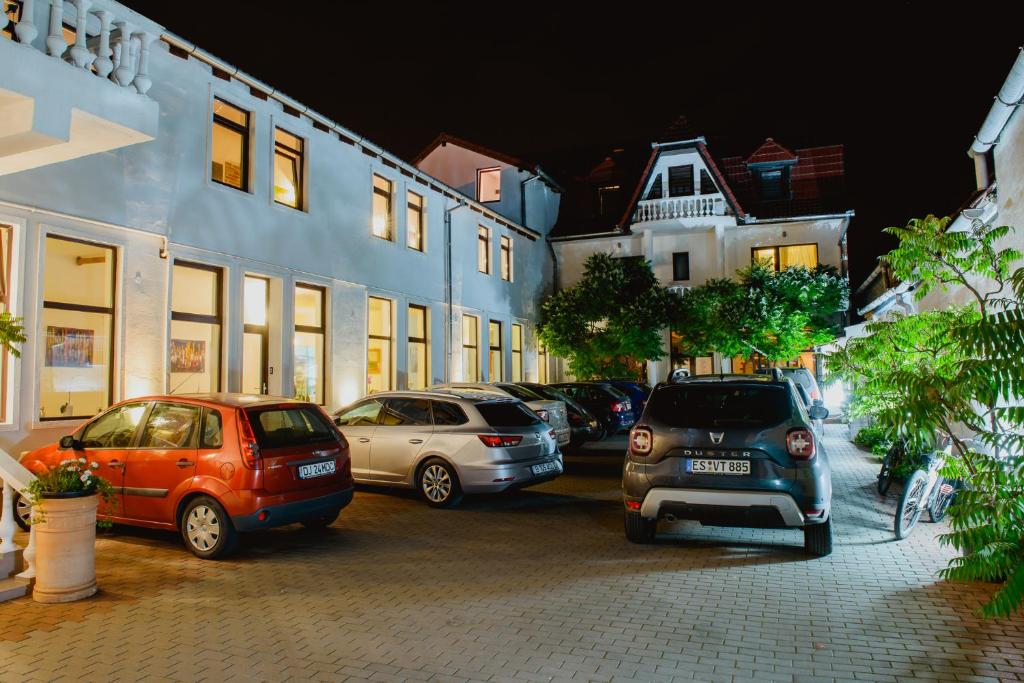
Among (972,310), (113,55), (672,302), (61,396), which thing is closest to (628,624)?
(972,310)

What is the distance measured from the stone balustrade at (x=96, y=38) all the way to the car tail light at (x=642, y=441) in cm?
683

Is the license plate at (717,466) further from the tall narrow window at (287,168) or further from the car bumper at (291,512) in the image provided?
the tall narrow window at (287,168)

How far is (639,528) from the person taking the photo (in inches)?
301

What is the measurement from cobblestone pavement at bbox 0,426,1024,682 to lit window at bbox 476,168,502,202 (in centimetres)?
2040

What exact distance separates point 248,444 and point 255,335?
7.25 metres

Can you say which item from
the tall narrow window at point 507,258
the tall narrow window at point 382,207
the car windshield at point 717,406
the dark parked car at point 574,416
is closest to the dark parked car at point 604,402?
the dark parked car at point 574,416

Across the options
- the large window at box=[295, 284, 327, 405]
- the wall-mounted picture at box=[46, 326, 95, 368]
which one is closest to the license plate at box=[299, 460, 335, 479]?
the wall-mounted picture at box=[46, 326, 95, 368]

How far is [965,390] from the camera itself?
14.9ft

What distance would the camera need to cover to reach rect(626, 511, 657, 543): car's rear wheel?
7.60m

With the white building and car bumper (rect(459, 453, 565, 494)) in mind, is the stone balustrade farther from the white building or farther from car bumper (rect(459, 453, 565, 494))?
car bumper (rect(459, 453, 565, 494))

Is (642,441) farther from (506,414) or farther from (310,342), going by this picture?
(310,342)

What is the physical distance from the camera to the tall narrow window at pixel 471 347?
21597 millimetres

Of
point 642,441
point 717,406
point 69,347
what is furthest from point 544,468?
point 69,347

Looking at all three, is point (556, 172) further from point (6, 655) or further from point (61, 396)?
point (6, 655)
